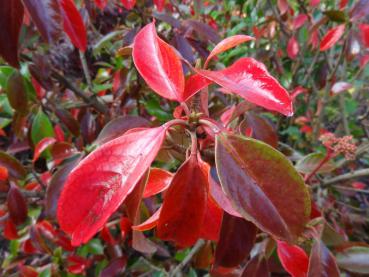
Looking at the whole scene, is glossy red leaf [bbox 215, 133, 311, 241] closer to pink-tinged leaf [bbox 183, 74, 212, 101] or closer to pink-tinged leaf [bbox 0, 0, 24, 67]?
pink-tinged leaf [bbox 183, 74, 212, 101]

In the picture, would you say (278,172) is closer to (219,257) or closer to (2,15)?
(219,257)

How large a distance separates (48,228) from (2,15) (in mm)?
730

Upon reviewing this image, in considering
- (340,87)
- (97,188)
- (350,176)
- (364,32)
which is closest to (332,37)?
(364,32)

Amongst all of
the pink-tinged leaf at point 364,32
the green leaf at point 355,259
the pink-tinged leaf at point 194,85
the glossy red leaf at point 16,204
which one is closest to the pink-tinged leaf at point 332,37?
the pink-tinged leaf at point 364,32

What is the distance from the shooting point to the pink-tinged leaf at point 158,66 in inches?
18.5

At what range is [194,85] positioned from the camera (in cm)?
50

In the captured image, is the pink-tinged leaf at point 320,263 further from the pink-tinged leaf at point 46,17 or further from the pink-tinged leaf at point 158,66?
the pink-tinged leaf at point 46,17

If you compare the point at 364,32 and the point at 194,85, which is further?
the point at 364,32

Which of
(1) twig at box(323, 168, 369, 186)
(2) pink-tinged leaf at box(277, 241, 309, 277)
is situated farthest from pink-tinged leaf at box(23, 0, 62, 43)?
(1) twig at box(323, 168, 369, 186)

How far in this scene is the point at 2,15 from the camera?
562 millimetres

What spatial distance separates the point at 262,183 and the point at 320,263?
0.83 ft

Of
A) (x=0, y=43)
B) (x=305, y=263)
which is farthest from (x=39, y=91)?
(x=305, y=263)

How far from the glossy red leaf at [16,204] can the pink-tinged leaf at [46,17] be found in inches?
19.5

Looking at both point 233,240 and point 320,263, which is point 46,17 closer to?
point 233,240
